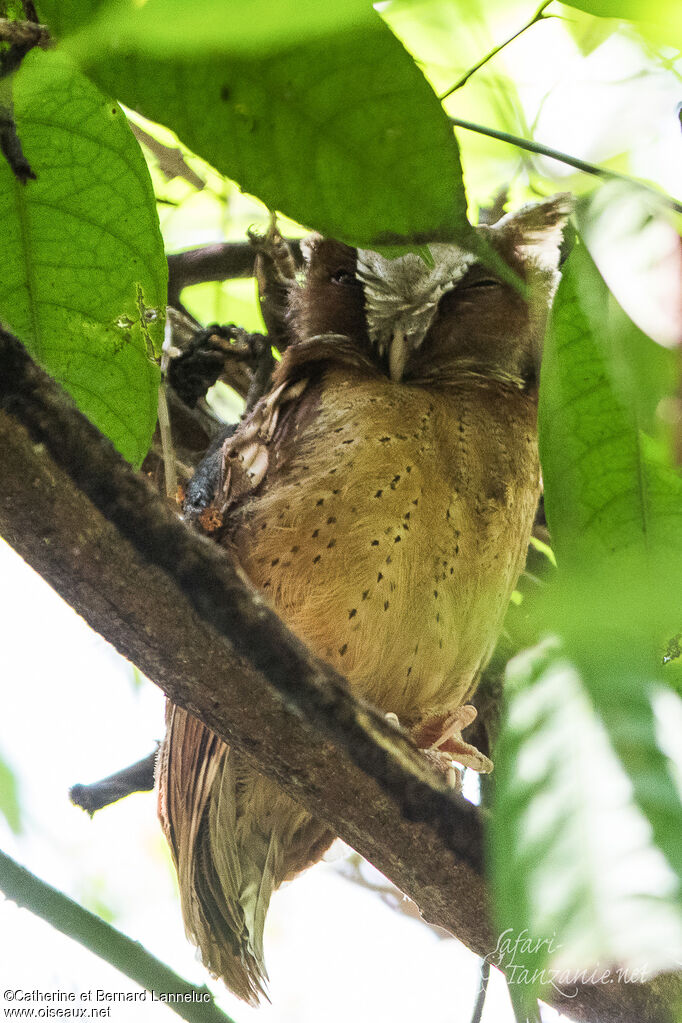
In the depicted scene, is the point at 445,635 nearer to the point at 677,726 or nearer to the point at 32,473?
the point at 32,473

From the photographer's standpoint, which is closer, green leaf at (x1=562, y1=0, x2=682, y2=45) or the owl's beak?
green leaf at (x1=562, y1=0, x2=682, y2=45)

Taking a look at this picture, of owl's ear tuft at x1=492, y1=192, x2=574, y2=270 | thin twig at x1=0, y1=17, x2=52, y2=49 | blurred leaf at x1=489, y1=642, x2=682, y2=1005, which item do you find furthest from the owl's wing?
blurred leaf at x1=489, y1=642, x2=682, y2=1005

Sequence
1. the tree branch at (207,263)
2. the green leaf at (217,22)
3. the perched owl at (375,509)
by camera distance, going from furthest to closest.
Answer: the tree branch at (207,263) < the perched owl at (375,509) < the green leaf at (217,22)

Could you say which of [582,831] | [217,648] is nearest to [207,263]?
[217,648]

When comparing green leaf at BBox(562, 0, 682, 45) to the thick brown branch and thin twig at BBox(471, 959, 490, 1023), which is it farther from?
thin twig at BBox(471, 959, 490, 1023)

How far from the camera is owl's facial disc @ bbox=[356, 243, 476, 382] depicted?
5.33 ft

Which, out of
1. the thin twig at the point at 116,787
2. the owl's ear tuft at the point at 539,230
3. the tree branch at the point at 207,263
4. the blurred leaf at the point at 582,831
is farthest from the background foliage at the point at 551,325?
the tree branch at the point at 207,263

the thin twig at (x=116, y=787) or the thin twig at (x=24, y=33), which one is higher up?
the thin twig at (x=24, y=33)

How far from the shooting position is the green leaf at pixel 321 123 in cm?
50

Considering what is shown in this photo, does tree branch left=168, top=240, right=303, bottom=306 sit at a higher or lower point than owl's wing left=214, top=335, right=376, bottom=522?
higher

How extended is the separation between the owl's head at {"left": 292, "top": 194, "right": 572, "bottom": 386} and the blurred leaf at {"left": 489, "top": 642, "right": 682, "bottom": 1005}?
123cm

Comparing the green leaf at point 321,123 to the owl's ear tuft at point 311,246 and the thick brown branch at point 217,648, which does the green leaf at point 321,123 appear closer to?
the thick brown branch at point 217,648

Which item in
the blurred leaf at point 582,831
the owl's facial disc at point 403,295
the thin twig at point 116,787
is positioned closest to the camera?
the blurred leaf at point 582,831

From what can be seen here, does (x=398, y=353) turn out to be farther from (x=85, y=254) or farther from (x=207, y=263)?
(x=85, y=254)
